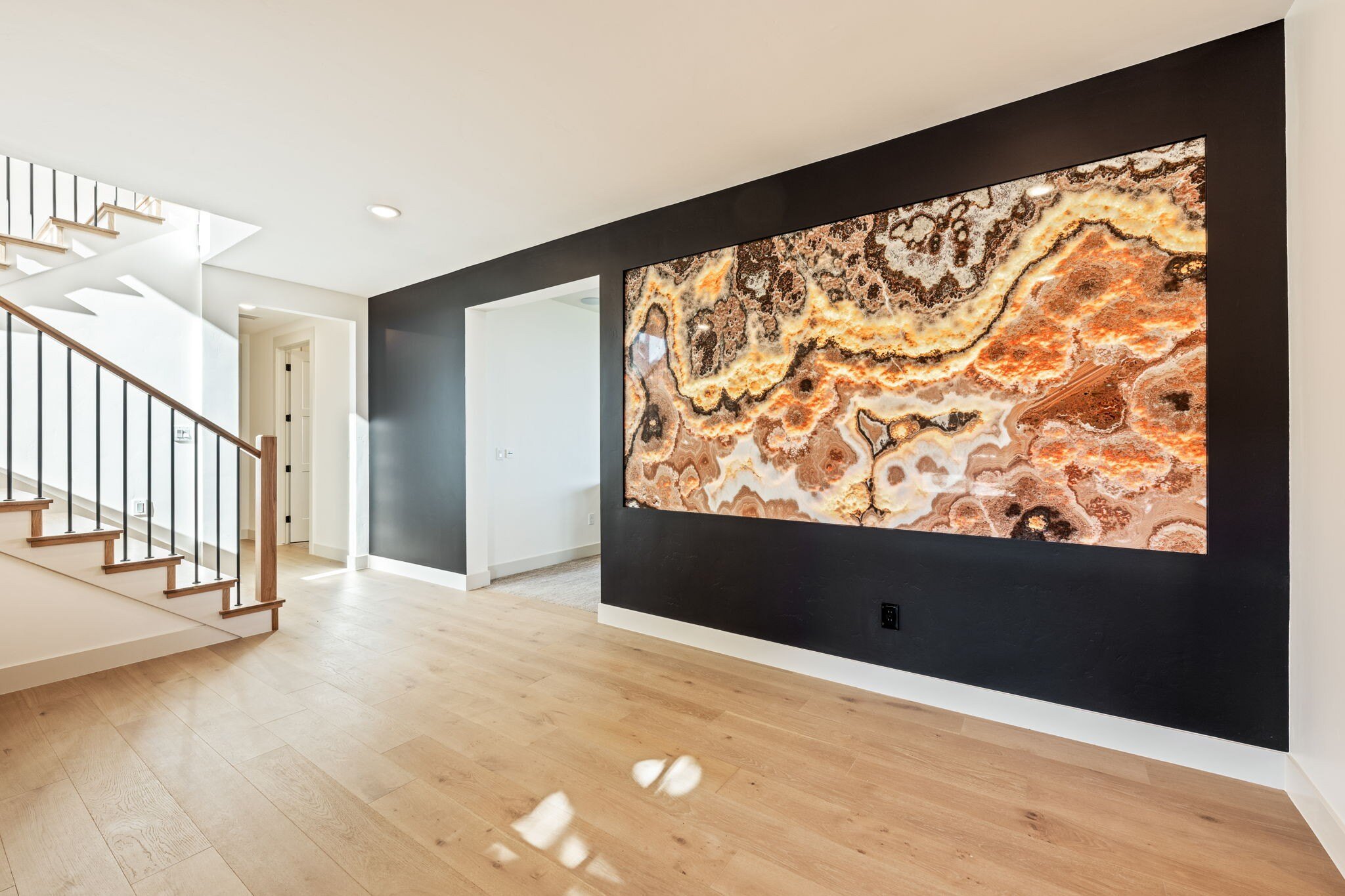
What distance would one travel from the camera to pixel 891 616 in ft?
8.46

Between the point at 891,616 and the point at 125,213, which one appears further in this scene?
the point at 125,213

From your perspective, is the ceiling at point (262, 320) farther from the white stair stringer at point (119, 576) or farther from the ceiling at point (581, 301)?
the white stair stringer at point (119, 576)

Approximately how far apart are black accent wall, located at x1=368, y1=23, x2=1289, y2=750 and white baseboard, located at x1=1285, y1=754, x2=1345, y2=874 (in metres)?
0.10

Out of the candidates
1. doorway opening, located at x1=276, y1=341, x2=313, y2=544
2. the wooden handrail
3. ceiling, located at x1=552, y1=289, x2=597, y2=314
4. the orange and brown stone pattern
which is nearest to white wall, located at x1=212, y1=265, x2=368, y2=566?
doorway opening, located at x1=276, y1=341, x2=313, y2=544

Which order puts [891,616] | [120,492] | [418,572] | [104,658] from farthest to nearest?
1. [418,572]
2. [120,492]
3. [104,658]
4. [891,616]

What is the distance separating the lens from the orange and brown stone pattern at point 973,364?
79.6 inches

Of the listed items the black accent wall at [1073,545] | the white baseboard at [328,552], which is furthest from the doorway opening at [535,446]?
the white baseboard at [328,552]

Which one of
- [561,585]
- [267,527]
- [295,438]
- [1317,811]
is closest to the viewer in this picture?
[1317,811]

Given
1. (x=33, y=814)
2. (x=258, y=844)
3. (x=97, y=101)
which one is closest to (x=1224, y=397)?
(x=258, y=844)

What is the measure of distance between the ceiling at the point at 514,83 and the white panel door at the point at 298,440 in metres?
3.78

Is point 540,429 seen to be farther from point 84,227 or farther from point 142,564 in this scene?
point 84,227

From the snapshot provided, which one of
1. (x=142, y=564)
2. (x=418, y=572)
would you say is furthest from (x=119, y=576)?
(x=418, y=572)

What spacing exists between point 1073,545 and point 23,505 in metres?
4.61

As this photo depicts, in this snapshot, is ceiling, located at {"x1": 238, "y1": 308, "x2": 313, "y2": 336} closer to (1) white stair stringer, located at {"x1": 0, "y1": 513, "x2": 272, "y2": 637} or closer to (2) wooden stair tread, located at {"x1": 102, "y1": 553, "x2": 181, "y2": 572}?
(1) white stair stringer, located at {"x1": 0, "y1": 513, "x2": 272, "y2": 637}
